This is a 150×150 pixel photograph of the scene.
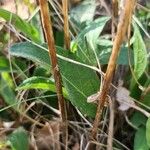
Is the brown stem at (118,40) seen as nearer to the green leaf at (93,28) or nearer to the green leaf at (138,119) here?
the green leaf at (138,119)

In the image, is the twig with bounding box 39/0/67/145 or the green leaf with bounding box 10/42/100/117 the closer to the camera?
the twig with bounding box 39/0/67/145

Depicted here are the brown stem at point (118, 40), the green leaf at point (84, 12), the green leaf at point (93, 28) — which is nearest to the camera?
the brown stem at point (118, 40)

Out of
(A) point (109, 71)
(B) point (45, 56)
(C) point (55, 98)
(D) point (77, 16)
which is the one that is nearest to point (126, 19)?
(A) point (109, 71)

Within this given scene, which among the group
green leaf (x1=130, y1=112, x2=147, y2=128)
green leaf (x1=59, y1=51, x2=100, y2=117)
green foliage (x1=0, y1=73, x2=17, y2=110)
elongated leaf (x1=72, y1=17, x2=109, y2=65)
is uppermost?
elongated leaf (x1=72, y1=17, x2=109, y2=65)

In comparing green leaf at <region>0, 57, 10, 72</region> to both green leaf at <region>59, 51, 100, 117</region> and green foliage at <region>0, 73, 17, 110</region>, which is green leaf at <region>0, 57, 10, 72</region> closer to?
green foliage at <region>0, 73, 17, 110</region>

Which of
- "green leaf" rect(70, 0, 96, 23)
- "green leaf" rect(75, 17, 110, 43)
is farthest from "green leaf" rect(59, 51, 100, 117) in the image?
"green leaf" rect(70, 0, 96, 23)

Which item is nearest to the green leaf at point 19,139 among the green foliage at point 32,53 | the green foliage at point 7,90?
the green foliage at point 7,90
